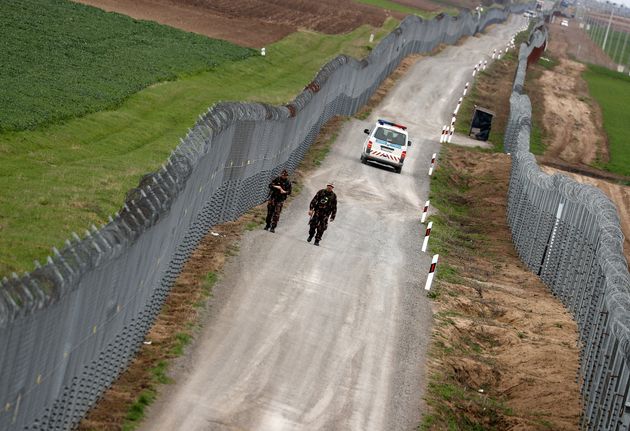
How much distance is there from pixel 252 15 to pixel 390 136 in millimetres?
48031

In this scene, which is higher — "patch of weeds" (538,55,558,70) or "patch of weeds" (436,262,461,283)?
"patch of weeds" (538,55,558,70)

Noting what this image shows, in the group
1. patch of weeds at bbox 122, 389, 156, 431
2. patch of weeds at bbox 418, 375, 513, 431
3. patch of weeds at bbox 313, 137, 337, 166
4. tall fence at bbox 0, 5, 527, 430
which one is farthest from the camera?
patch of weeds at bbox 313, 137, 337, 166

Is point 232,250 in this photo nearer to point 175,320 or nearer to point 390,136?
point 175,320

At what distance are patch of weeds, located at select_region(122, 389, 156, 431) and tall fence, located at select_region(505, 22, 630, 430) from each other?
6442 mm

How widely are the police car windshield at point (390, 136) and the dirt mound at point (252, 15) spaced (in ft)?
93.6

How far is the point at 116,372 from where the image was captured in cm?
1775

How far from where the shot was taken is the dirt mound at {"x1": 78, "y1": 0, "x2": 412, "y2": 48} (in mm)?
76069

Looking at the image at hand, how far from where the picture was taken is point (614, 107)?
8225 centimetres

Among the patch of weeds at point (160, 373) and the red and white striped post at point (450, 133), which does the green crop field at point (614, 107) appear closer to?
the red and white striped post at point (450, 133)

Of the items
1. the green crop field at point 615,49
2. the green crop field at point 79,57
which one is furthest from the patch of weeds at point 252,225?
the green crop field at point 615,49

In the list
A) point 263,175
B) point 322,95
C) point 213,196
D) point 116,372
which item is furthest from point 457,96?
point 116,372

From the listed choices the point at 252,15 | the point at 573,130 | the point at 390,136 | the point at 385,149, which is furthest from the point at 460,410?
the point at 252,15

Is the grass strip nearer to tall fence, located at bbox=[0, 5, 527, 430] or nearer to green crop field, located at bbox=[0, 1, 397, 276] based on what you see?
tall fence, located at bbox=[0, 5, 527, 430]

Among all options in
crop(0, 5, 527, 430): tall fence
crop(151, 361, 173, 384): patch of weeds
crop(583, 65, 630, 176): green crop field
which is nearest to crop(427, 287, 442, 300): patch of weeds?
crop(0, 5, 527, 430): tall fence
